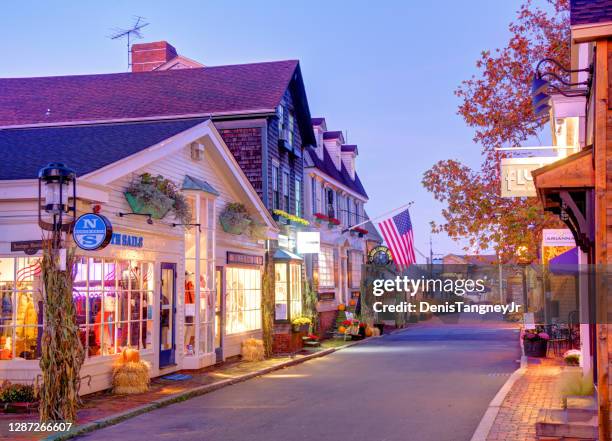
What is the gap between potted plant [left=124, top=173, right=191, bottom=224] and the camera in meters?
15.7

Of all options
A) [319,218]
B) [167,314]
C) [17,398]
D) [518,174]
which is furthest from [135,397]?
[319,218]

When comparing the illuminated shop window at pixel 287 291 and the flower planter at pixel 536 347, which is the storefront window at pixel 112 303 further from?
the flower planter at pixel 536 347

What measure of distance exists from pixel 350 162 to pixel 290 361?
2369 cm

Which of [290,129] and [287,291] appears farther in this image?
[290,129]

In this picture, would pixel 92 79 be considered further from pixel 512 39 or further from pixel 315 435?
pixel 315 435

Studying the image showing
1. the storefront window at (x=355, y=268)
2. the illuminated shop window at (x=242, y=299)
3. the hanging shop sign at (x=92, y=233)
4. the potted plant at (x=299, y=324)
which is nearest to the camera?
the hanging shop sign at (x=92, y=233)

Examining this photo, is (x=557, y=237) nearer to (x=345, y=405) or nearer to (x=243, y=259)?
(x=345, y=405)

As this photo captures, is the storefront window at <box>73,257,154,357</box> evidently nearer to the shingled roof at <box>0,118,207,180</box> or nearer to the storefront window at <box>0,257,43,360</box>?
the storefront window at <box>0,257,43,360</box>

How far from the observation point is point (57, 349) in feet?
37.2

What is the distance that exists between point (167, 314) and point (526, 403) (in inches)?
320

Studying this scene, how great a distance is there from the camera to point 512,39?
80.1 ft

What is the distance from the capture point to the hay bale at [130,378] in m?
14.5

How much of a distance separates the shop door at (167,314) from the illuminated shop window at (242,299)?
3453mm

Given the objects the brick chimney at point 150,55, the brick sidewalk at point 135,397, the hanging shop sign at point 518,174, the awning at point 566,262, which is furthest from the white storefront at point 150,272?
the brick chimney at point 150,55
